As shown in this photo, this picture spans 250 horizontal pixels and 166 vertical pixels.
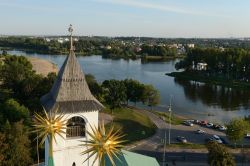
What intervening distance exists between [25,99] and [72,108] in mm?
44698

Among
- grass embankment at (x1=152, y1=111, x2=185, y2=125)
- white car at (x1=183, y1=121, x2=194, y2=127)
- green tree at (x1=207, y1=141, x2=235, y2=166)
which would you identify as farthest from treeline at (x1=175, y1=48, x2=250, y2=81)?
green tree at (x1=207, y1=141, x2=235, y2=166)

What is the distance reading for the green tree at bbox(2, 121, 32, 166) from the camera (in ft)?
107

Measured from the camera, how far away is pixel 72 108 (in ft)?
61.6

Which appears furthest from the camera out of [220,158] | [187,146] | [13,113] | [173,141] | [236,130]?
[173,141]

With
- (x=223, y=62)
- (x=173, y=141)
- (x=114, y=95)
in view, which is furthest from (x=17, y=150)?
(x=223, y=62)

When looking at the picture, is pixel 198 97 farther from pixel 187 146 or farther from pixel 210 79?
pixel 187 146

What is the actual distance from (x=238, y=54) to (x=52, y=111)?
9099cm

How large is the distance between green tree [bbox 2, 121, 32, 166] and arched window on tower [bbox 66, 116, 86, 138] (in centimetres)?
1462

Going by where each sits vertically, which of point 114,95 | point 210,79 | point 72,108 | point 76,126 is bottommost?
point 210,79

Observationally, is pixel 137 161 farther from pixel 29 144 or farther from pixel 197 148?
pixel 197 148

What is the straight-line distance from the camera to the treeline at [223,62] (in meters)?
101

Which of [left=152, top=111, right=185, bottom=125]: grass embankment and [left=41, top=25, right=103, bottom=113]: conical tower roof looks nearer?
[left=41, top=25, right=103, bottom=113]: conical tower roof

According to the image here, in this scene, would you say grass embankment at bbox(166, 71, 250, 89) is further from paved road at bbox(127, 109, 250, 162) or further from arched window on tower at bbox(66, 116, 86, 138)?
arched window on tower at bbox(66, 116, 86, 138)

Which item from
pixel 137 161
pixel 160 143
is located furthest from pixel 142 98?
pixel 137 161
